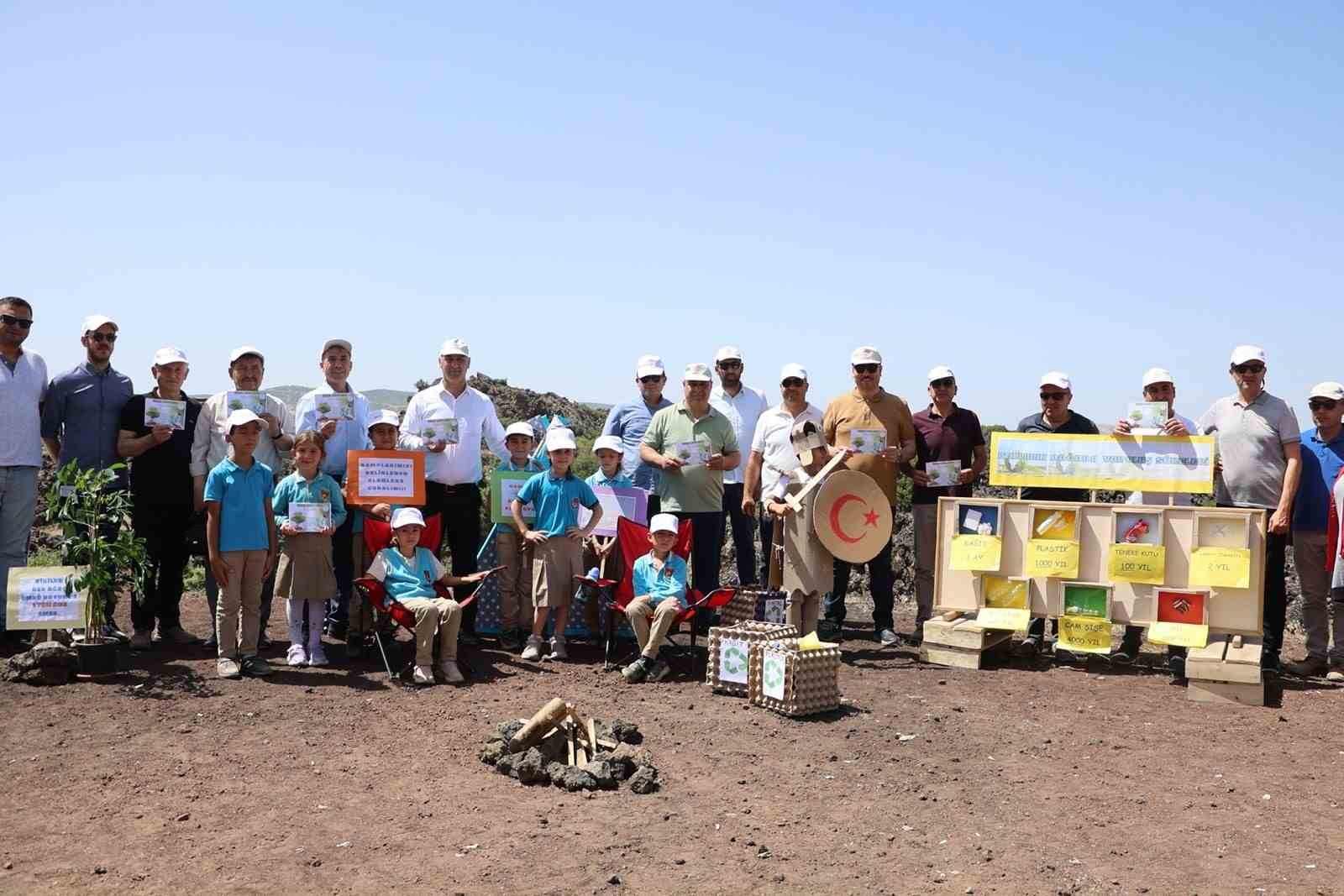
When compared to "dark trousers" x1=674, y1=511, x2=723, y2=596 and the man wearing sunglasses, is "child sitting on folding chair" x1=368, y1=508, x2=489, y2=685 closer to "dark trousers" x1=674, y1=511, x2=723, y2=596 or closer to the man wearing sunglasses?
"dark trousers" x1=674, y1=511, x2=723, y2=596

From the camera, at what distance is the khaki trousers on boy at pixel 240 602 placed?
25.0 feet

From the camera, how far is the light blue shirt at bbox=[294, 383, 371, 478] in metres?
8.44

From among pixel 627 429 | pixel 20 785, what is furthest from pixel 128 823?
pixel 627 429

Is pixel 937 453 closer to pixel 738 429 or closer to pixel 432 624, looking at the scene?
pixel 738 429

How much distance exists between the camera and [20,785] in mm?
5582

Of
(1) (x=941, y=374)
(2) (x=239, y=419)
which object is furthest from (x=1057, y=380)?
(2) (x=239, y=419)

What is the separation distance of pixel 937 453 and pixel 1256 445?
2.26 metres

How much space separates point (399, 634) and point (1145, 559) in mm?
5729

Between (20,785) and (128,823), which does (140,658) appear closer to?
(20,785)

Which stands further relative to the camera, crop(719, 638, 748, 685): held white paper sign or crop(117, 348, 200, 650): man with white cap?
crop(117, 348, 200, 650): man with white cap

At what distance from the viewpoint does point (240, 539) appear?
758cm

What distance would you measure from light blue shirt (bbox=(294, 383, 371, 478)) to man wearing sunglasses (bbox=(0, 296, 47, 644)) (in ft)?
5.60

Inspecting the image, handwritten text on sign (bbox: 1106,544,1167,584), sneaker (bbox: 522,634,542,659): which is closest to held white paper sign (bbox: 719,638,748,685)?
sneaker (bbox: 522,634,542,659)

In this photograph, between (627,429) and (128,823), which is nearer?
(128,823)
